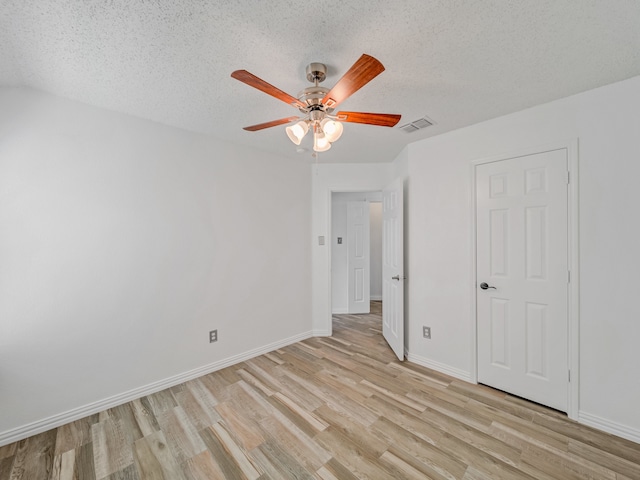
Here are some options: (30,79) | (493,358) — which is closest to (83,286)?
(30,79)

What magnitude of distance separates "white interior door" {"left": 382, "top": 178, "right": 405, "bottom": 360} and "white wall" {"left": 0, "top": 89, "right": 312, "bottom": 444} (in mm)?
1524

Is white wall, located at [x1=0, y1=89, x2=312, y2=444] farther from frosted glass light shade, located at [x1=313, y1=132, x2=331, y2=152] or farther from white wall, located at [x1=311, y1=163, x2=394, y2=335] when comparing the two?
frosted glass light shade, located at [x1=313, y1=132, x2=331, y2=152]

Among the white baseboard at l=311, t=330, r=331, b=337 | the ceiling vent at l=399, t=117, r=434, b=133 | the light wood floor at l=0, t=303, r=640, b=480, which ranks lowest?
the light wood floor at l=0, t=303, r=640, b=480

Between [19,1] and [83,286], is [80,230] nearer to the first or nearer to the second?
[83,286]

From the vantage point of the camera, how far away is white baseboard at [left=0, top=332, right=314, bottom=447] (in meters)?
1.81

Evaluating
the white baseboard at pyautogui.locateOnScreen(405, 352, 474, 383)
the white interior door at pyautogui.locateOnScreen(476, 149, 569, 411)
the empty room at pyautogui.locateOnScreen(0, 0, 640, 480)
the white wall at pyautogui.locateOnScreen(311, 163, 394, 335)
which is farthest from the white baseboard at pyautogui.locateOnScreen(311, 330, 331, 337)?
the white interior door at pyautogui.locateOnScreen(476, 149, 569, 411)

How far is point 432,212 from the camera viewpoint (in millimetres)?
2791

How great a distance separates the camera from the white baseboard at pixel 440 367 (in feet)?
8.34

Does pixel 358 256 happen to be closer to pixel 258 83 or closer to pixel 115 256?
pixel 115 256

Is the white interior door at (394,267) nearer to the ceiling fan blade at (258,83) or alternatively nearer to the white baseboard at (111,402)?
the white baseboard at (111,402)

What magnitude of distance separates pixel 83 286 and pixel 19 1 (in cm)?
177

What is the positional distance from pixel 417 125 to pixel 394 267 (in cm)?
158

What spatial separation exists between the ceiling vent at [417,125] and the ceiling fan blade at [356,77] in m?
1.24

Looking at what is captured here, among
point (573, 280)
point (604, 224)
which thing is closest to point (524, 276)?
point (573, 280)
